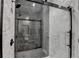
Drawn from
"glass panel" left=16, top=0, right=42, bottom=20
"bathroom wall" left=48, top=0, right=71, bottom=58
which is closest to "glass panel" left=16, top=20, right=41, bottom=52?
"glass panel" left=16, top=0, right=42, bottom=20

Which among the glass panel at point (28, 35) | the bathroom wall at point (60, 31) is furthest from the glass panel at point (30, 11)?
the bathroom wall at point (60, 31)

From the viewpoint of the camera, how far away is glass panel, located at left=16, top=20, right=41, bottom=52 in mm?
1890

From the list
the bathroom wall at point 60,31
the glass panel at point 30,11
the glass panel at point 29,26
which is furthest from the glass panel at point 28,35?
the bathroom wall at point 60,31

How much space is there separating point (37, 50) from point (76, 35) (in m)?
1.03

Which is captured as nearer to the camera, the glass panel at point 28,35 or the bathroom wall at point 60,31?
the bathroom wall at point 60,31

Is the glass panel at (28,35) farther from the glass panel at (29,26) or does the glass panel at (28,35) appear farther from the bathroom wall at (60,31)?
the bathroom wall at (60,31)

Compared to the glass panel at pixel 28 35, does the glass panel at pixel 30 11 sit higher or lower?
higher

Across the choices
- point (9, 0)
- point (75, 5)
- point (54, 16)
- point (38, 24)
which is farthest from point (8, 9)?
point (38, 24)

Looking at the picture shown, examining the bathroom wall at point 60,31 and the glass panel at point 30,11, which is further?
the glass panel at point 30,11

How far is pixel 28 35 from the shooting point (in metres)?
2.06

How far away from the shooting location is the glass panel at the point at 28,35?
1.89 meters

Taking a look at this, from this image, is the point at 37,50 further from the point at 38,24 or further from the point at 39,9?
the point at 39,9

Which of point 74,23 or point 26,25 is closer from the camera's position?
point 74,23

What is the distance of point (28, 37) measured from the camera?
2062 mm
